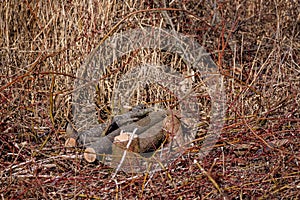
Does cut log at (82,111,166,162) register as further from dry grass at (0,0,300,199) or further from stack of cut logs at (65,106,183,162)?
dry grass at (0,0,300,199)

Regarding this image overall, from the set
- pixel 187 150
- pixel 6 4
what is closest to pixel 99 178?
pixel 187 150

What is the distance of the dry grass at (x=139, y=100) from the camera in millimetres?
2562

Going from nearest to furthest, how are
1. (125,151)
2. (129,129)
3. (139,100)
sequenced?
1. (125,151)
2. (129,129)
3. (139,100)

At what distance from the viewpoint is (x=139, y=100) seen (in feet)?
11.4

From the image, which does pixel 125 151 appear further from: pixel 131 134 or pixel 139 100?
pixel 139 100

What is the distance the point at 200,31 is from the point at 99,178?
169 cm

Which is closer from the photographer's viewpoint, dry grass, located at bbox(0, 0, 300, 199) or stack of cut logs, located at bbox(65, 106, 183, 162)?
dry grass, located at bbox(0, 0, 300, 199)

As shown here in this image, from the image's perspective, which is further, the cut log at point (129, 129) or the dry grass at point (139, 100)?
the cut log at point (129, 129)

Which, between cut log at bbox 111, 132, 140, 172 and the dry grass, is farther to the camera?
cut log at bbox 111, 132, 140, 172

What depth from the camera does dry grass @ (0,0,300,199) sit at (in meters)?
2.56

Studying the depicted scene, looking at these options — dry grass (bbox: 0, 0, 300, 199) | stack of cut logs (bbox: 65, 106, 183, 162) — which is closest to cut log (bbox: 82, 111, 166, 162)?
stack of cut logs (bbox: 65, 106, 183, 162)

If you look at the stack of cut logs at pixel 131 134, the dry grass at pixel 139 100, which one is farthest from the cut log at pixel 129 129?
the dry grass at pixel 139 100

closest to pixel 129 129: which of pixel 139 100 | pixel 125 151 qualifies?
pixel 125 151

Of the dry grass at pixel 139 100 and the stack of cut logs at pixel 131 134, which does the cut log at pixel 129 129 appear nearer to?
the stack of cut logs at pixel 131 134
